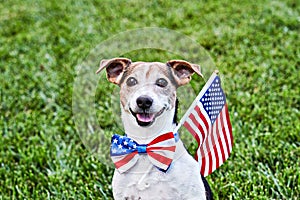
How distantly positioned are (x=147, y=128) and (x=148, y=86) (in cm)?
15

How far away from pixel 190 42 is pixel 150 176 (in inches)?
19.6

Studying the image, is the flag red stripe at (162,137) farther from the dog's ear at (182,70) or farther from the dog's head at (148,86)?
the dog's ear at (182,70)

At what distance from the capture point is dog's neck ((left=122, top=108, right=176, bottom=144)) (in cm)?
184

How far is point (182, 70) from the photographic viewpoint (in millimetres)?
1893

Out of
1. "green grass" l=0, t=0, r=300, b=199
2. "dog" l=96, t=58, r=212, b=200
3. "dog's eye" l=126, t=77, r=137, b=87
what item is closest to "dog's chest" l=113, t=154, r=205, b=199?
"dog" l=96, t=58, r=212, b=200

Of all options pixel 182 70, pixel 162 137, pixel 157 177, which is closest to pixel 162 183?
pixel 157 177

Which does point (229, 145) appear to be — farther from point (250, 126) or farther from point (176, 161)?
point (250, 126)

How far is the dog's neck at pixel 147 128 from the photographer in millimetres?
1843

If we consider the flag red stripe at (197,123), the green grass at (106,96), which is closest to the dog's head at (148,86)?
the flag red stripe at (197,123)

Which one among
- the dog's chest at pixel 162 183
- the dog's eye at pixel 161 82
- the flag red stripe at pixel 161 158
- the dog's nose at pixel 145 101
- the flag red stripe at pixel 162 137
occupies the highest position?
the dog's eye at pixel 161 82

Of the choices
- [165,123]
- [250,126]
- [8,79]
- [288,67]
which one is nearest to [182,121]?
[165,123]

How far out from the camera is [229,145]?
2.15 m

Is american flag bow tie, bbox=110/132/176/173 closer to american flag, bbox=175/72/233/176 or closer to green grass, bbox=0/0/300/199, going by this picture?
american flag, bbox=175/72/233/176

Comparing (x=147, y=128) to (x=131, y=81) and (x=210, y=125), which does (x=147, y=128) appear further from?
(x=210, y=125)
